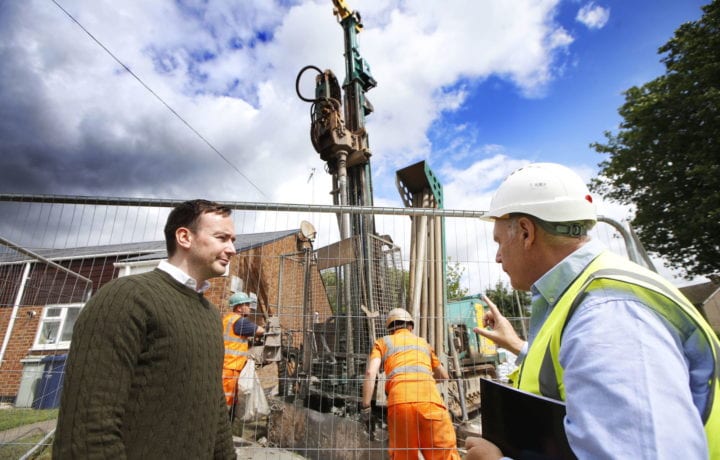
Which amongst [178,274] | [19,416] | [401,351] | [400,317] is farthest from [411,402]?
[19,416]

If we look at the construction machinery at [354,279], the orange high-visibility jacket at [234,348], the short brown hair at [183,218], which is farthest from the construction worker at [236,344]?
the short brown hair at [183,218]

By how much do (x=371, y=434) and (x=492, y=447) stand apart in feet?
12.6

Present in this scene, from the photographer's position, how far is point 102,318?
1.23 m

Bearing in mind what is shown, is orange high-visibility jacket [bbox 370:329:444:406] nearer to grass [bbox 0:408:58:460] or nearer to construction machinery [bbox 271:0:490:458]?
construction machinery [bbox 271:0:490:458]

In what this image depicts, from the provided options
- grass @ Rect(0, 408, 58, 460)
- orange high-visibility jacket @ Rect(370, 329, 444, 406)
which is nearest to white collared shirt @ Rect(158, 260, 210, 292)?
orange high-visibility jacket @ Rect(370, 329, 444, 406)

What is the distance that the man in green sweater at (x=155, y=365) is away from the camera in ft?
3.71

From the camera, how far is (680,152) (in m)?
13.4

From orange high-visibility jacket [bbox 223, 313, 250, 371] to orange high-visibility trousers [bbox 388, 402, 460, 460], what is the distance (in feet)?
7.06

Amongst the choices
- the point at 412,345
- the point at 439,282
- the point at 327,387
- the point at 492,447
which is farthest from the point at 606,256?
the point at 327,387

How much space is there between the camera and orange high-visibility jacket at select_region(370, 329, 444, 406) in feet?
11.1

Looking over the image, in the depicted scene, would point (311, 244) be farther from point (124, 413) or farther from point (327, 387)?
point (124, 413)

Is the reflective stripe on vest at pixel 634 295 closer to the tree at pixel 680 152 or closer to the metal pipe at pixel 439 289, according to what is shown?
the metal pipe at pixel 439 289

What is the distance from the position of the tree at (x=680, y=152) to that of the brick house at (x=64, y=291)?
1378 centimetres

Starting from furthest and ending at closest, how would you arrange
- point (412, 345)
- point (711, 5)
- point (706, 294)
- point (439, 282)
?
point (706, 294) → point (711, 5) → point (439, 282) → point (412, 345)
